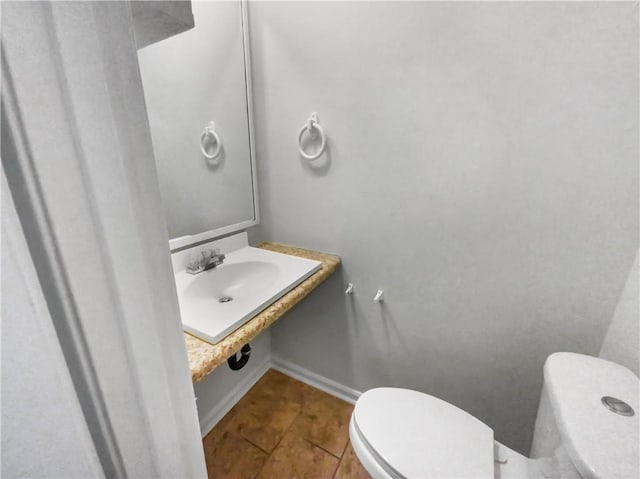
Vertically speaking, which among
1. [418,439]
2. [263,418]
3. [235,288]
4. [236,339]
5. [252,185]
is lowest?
[263,418]

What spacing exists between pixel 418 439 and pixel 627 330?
2.42 ft

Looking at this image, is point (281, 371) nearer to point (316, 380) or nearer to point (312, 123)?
point (316, 380)

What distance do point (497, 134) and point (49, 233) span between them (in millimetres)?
1147

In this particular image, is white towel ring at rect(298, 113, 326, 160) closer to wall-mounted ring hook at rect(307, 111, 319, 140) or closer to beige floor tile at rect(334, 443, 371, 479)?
wall-mounted ring hook at rect(307, 111, 319, 140)

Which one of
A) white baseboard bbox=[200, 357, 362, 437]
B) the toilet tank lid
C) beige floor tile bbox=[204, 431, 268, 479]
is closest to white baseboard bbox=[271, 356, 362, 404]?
white baseboard bbox=[200, 357, 362, 437]

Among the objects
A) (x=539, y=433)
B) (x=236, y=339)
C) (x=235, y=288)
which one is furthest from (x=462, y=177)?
(x=235, y=288)

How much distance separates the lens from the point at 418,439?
0.81 m

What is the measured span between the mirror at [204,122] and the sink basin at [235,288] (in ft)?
0.58

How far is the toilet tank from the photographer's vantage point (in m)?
0.55

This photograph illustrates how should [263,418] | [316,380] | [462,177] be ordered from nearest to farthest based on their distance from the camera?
[462,177]
[263,418]
[316,380]

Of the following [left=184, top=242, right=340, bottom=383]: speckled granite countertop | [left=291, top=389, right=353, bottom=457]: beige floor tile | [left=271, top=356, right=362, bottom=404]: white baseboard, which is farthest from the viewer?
[left=271, top=356, right=362, bottom=404]: white baseboard

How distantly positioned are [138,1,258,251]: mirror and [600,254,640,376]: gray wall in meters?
1.53

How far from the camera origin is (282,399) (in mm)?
1543

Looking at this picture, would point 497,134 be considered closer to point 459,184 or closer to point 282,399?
point 459,184
